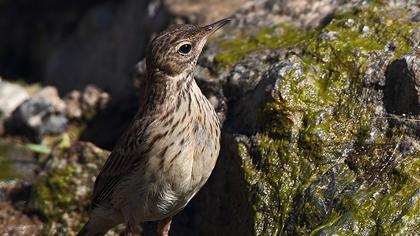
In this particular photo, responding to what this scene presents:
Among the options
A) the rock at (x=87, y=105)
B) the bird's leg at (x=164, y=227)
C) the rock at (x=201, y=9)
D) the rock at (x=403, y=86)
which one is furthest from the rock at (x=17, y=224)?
the rock at (x=403, y=86)

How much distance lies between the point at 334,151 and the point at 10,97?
6.22m

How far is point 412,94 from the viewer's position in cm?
801

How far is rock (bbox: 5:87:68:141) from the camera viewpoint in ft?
38.9

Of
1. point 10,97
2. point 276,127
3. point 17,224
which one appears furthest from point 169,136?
point 10,97

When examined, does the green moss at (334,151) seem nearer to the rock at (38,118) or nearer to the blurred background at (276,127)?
the blurred background at (276,127)

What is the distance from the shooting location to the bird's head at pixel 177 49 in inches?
325

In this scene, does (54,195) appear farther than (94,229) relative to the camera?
Yes

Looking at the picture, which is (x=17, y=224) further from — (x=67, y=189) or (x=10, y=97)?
(x=10, y=97)

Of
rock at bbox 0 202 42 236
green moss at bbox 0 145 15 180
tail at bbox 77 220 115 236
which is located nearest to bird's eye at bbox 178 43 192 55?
tail at bbox 77 220 115 236

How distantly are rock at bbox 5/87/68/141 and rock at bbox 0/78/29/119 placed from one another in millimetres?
384

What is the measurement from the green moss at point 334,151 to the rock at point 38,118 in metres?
3.90

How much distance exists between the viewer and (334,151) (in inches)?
323

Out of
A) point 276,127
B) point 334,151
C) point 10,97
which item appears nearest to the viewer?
point 334,151

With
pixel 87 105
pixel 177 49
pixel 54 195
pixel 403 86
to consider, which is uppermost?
pixel 87 105
